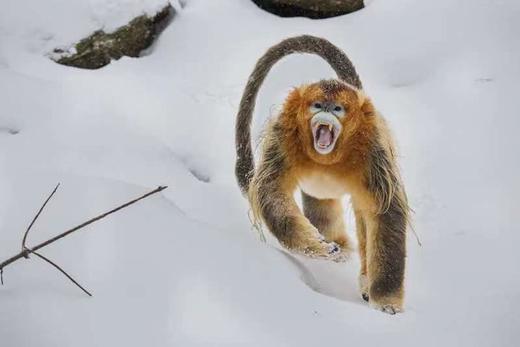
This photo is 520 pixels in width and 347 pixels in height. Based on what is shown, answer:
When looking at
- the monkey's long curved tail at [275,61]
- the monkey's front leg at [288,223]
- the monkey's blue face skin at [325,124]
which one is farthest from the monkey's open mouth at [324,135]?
the monkey's long curved tail at [275,61]

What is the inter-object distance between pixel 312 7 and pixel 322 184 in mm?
2858

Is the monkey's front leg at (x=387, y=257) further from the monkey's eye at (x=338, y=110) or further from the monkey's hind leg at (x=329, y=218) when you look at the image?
the monkey's hind leg at (x=329, y=218)

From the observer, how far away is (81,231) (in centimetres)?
212

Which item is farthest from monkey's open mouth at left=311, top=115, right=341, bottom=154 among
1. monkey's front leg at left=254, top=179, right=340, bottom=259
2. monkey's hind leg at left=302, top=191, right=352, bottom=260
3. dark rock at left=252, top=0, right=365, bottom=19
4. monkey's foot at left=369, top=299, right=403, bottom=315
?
dark rock at left=252, top=0, right=365, bottom=19

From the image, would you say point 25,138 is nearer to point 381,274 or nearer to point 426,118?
point 381,274

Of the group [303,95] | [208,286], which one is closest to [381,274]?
[303,95]

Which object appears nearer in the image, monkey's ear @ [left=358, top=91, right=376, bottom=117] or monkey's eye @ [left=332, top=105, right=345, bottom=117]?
monkey's eye @ [left=332, top=105, right=345, bottom=117]

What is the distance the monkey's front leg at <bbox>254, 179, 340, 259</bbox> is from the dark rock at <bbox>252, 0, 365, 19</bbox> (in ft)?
9.25

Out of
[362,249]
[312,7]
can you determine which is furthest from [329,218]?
[312,7]

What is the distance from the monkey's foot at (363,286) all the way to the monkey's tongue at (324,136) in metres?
0.76

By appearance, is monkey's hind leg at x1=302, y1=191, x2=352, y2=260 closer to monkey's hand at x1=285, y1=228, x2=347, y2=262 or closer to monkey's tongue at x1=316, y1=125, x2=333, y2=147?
monkey's hand at x1=285, y1=228, x2=347, y2=262

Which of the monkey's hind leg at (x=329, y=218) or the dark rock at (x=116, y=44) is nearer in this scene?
the monkey's hind leg at (x=329, y=218)

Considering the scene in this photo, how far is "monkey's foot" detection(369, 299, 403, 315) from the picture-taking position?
2625 mm

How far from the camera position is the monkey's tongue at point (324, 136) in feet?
8.21
